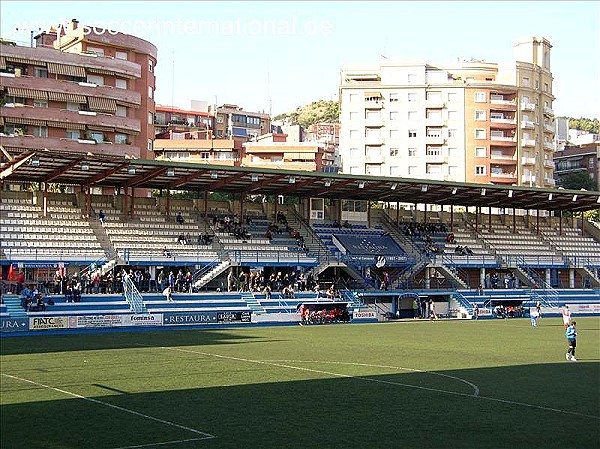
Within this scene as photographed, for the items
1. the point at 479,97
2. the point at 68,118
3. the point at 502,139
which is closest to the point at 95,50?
the point at 68,118

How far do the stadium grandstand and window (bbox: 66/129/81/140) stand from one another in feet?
31.4

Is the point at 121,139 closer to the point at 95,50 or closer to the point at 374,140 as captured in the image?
the point at 95,50

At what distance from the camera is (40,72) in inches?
2894

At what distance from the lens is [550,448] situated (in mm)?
15242

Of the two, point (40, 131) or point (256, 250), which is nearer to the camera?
point (256, 250)

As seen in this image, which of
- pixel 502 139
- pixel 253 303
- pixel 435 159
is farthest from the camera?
pixel 435 159

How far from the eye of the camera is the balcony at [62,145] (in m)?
70.2

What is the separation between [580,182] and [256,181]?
8567cm

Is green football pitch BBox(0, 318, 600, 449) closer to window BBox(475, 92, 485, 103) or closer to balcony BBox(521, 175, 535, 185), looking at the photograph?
balcony BBox(521, 175, 535, 185)

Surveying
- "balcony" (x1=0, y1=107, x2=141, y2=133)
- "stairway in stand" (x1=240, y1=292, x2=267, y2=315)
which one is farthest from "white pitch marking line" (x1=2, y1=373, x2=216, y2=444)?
"balcony" (x1=0, y1=107, x2=141, y2=133)

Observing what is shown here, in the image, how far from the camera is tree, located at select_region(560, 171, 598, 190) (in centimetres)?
12925

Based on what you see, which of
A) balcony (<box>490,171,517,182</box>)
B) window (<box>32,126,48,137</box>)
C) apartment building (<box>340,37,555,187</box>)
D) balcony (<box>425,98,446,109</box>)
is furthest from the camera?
balcony (<box>425,98,446,109</box>)

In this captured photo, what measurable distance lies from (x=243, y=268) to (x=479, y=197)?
76.2 ft

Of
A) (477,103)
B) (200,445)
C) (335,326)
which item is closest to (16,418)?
(200,445)
